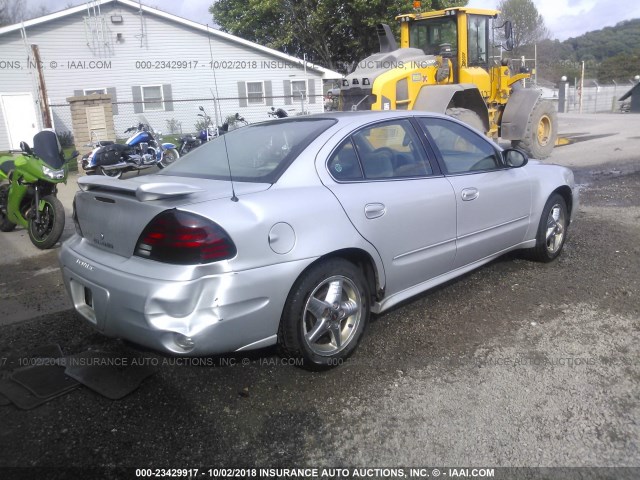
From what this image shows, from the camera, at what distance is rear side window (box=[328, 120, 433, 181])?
3.67 meters

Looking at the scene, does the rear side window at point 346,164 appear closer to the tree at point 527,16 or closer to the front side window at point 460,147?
the front side window at point 460,147

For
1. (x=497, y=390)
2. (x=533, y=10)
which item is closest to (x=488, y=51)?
(x=497, y=390)

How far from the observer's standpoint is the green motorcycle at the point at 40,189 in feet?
22.1

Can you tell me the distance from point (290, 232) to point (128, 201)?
916 mm

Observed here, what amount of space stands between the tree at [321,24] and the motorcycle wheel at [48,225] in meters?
23.2

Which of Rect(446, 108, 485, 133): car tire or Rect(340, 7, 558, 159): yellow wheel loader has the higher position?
Rect(340, 7, 558, 159): yellow wheel loader

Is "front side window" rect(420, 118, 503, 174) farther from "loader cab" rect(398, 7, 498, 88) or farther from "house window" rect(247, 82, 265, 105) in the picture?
"house window" rect(247, 82, 265, 105)

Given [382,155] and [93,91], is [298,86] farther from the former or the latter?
[382,155]

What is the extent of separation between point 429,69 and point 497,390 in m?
9.02

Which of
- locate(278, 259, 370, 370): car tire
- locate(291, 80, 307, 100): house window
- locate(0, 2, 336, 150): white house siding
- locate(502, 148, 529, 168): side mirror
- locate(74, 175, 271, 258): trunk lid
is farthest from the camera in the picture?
locate(291, 80, 307, 100): house window

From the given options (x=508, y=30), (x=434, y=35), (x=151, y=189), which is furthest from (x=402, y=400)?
(x=434, y=35)

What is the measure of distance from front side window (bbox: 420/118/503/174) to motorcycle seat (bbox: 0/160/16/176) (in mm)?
5801

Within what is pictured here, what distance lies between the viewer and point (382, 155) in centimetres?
396

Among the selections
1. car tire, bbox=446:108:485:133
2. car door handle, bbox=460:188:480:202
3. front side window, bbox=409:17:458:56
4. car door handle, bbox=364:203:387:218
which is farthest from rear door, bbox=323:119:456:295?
front side window, bbox=409:17:458:56
